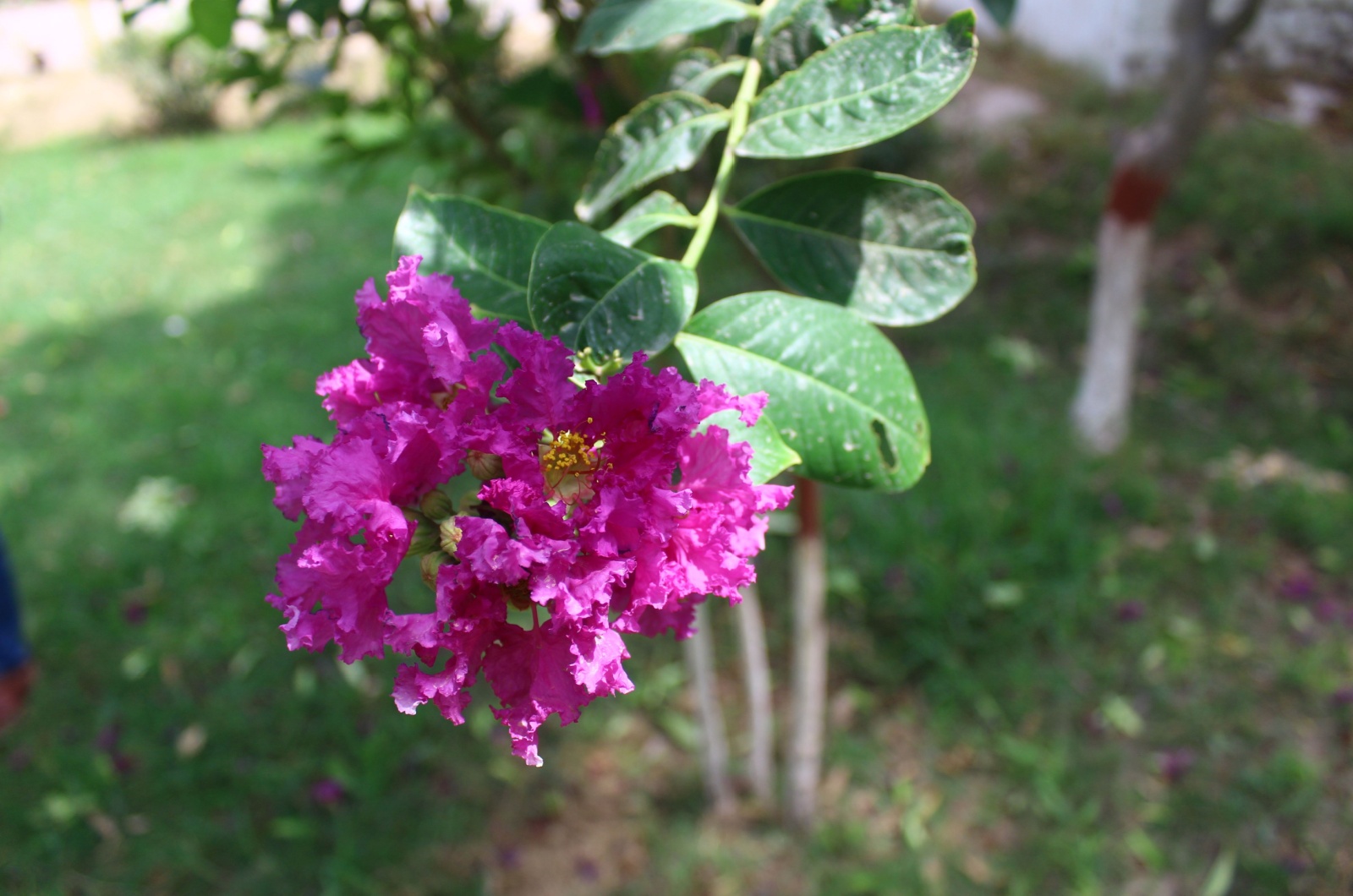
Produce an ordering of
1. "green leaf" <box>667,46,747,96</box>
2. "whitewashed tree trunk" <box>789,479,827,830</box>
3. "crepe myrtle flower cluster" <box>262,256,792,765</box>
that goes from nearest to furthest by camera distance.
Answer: "crepe myrtle flower cluster" <box>262,256,792,765</box>, "green leaf" <box>667,46,747,96</box>, "whitewashed tree trunk" <box>789,479,827,830</box>

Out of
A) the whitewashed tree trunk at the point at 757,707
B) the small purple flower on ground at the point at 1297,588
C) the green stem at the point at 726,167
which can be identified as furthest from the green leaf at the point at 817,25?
the small purple flower on ground at the point at 1297,588

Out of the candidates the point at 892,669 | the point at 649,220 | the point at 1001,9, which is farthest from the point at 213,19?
the point at 892,669

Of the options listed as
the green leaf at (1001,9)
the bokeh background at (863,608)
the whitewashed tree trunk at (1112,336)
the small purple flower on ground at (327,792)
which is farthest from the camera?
the whitewashed tree trunk at (1112,336)

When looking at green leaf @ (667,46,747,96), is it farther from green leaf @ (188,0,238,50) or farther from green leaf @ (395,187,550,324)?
green leaf @ (188,0,238,50)

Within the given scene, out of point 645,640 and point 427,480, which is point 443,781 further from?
point 427,480

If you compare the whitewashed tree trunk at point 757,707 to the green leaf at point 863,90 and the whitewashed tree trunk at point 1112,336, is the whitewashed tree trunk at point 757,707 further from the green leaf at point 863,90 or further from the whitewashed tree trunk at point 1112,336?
the whitewashed tree trunk at point 1112,336

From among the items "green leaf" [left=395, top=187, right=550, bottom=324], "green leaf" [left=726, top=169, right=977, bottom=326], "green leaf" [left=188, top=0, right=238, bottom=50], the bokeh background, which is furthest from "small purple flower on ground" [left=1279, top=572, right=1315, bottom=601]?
"green leaf" [left=188, top=0, right=238, bottom=50]

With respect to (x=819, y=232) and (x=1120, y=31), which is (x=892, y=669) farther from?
(x=1120, y=31)
